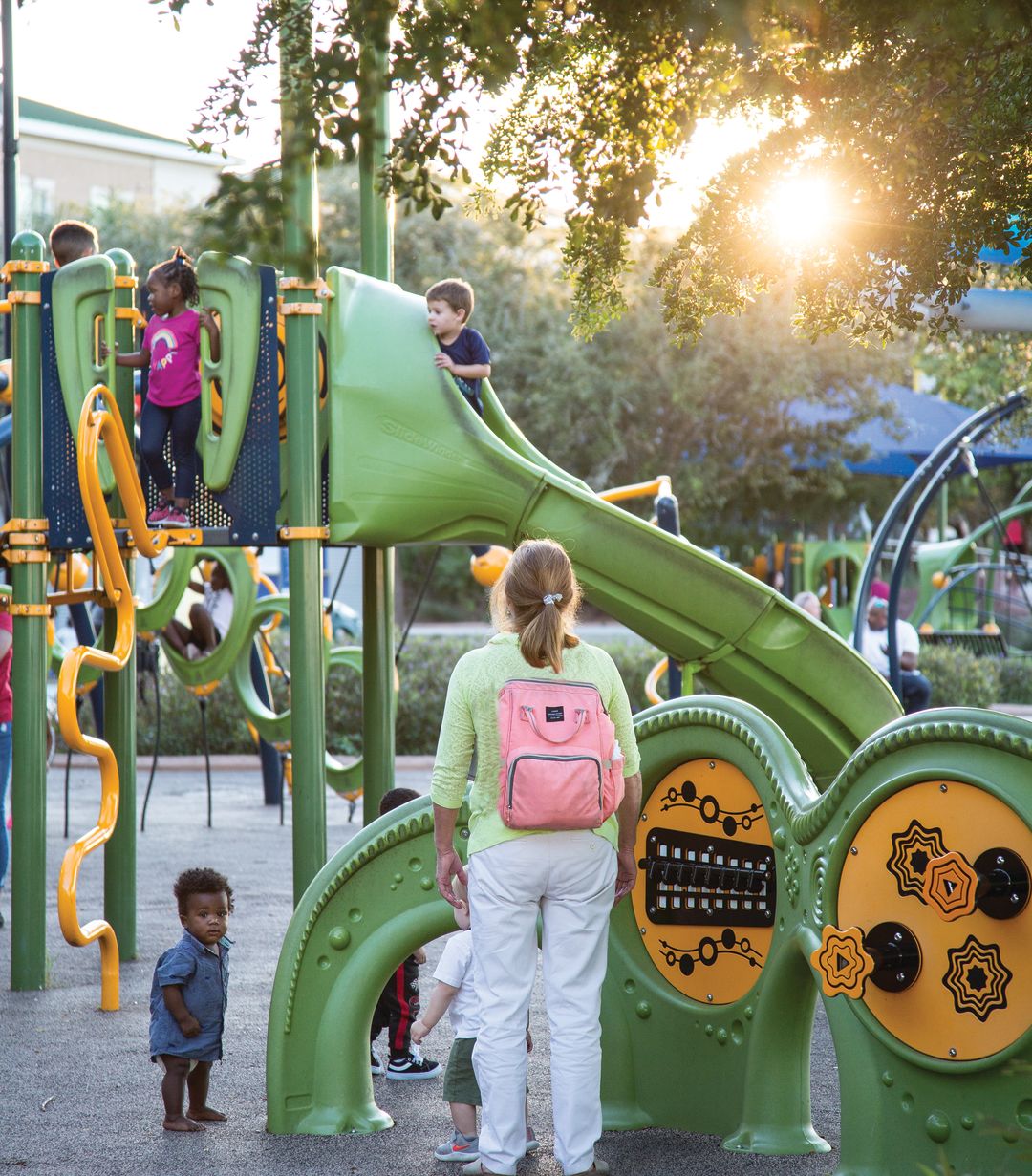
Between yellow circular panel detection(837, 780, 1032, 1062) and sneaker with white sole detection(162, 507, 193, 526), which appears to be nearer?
yellow circular panel detection(837, 780, 1032, 1062)

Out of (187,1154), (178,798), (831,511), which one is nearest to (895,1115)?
(187,1154)

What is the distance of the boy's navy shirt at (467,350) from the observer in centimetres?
644

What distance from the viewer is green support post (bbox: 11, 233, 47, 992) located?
627 cm

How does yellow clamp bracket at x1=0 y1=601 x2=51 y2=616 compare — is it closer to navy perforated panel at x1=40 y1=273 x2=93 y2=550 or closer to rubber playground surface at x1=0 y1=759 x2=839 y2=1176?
navy perforated panel at x1=40 y1=273 x2=93 y2=550

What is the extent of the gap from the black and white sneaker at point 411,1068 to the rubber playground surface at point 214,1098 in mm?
46

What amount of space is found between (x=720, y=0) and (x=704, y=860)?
2.43 meters

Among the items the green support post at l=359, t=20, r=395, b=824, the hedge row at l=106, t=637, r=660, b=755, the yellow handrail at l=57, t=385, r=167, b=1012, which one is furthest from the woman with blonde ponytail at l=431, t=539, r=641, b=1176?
the hedge row at l=106, t=637, r=660, b=755

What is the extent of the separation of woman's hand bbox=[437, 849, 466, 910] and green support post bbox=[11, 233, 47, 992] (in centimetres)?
295

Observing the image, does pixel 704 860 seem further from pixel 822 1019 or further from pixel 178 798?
pixel 178 798

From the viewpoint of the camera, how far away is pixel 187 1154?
425 centimetres

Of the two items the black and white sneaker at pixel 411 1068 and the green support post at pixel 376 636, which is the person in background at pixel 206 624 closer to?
the green support post at pixel 376 636

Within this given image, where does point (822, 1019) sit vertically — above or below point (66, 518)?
below

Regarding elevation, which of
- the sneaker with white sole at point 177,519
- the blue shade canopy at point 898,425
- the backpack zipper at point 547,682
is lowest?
the backpack zipper at point 547,682

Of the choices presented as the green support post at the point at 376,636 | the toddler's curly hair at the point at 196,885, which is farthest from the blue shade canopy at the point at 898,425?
the toddler's curly hair at the point at 196,885
